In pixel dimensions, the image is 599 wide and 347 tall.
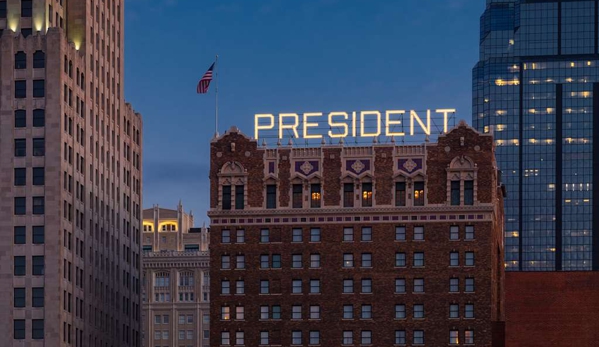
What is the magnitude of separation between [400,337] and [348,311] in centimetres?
763

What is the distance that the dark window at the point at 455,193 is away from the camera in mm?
199250

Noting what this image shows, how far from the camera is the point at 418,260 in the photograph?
198m

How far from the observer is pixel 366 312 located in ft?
652

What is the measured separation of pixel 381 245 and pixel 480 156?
1730 centimetres

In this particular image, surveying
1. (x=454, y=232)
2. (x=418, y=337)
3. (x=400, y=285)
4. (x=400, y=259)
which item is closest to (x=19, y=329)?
(x=400, y=285)

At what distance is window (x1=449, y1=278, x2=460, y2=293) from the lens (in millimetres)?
196750

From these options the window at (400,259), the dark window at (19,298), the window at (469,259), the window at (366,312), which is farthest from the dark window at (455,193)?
the dark window at (19,298)

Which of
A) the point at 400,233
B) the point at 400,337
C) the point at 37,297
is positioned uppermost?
the point at 400,233

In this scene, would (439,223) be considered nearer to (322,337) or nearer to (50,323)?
(322,337)

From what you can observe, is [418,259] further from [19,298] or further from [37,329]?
[19,298]

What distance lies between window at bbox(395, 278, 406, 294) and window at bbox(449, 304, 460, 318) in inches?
253

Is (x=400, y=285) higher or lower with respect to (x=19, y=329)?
higher

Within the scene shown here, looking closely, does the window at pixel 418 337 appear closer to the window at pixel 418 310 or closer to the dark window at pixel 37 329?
the window at pixel 418 310

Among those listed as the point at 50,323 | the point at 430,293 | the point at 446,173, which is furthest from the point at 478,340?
the point at 50,323
